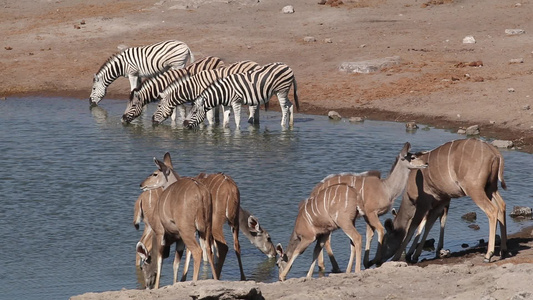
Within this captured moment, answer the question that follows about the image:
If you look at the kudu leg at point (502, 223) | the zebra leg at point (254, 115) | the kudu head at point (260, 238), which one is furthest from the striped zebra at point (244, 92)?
the kudu leg at point (502, 223)

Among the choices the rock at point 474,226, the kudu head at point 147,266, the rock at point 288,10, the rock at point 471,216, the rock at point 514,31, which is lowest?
the rock at point 474,226

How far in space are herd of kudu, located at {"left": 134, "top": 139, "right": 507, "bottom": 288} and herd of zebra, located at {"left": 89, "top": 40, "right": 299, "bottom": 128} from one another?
25.9ft

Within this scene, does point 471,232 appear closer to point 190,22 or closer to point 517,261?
point 517,261

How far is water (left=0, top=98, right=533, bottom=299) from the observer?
982 centimetres

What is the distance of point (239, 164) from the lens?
14445mm

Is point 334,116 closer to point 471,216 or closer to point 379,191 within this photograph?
point 471,216

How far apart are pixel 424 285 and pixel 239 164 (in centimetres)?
671

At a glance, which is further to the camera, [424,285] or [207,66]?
[207,66]

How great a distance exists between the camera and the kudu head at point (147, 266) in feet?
29.5

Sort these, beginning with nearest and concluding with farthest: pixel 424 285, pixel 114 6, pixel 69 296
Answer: pixel 424 285, pixel 69 296, pixel 114 6

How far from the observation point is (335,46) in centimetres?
2391

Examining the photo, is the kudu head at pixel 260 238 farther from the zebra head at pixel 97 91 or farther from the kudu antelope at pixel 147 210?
the zebra head at pixel 97 91

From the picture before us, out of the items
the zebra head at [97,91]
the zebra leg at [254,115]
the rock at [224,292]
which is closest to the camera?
the rock at [224,292]

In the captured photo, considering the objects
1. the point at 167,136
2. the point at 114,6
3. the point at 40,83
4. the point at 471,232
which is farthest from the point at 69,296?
the point at 114,6
